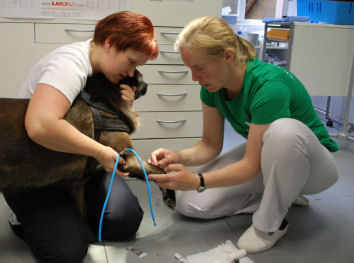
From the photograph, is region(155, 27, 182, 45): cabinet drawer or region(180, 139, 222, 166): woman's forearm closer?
region(180, 139, 222, 166): woman's forearm

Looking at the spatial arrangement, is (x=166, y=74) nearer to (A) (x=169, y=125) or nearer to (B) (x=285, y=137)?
(A) (x=169, y=125)

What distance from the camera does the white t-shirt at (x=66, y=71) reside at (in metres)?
1.08

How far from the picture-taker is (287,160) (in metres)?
1.28

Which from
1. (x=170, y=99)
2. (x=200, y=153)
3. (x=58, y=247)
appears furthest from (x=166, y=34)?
(x=58, y=247)

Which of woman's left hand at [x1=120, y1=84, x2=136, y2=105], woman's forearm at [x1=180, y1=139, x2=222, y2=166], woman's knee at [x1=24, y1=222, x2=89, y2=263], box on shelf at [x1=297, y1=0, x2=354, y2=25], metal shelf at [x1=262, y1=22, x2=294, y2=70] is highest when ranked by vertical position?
box on shelf at [x1=297, y1=0, x2=354, y2=25]

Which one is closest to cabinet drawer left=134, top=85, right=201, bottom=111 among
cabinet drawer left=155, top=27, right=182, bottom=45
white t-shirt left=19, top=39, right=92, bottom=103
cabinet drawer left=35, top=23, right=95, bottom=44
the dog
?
cabinet drawer left=155, top=27, right=182, bottom=45

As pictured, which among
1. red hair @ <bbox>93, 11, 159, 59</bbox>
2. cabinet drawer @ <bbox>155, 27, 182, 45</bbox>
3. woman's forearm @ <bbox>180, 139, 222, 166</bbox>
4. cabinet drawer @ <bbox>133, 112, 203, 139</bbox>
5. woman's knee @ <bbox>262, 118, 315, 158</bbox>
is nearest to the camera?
red hair @ <bbox>93, 11, 159, 59</bbox>

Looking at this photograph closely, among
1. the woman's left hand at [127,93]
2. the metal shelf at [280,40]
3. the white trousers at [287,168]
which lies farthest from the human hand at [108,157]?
the metal shelf at [280,40]

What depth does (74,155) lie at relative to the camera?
4.04ft

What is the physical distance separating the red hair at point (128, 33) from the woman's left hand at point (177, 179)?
16.2 inches

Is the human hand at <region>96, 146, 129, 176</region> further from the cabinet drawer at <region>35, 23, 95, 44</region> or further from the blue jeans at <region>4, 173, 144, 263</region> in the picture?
the cabinet drawer at <region>35, 23, 95, 44</region>

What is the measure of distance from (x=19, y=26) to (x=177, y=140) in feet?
3.35

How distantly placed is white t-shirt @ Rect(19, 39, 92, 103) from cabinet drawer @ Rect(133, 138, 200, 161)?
845 mm

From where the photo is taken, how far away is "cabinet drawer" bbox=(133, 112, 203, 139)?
2014mm
